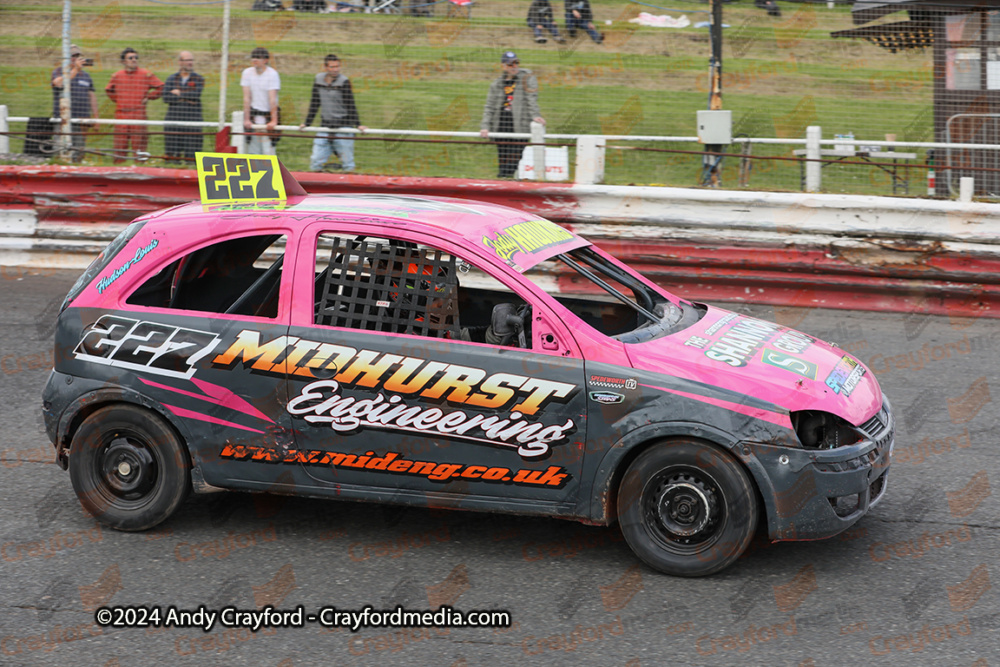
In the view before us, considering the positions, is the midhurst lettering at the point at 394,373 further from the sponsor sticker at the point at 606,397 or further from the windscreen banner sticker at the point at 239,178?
the windscreen banner sticker at the point at 239,178

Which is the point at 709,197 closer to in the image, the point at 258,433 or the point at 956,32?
the point at 956,32

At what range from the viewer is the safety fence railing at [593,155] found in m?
10.2

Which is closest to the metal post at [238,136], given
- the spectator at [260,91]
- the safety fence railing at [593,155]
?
the safety fence railing at [593,155]

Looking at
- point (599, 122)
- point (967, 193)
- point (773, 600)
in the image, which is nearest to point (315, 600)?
point (773, 600)

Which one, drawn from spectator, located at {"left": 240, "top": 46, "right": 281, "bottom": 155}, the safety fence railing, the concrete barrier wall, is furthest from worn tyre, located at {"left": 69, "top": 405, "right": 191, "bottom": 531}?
spectator, located at {"left": 240, "top": 46, "right": 281, "bottom": 155}

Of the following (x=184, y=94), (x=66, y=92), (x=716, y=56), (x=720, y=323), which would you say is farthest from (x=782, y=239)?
(x=66, y=92)

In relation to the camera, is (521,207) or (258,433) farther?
(521,207)

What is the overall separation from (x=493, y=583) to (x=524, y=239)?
5.39 feet

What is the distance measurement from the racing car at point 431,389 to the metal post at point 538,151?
5252 millimetres

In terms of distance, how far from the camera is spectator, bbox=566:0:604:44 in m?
20.1

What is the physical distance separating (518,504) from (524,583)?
1.10ft

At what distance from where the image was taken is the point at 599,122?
18250 mm

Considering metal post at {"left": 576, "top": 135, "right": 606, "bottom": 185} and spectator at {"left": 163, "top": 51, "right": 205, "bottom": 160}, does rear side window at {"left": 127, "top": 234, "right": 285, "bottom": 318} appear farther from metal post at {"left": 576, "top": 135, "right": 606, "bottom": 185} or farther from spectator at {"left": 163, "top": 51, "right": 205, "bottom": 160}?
spectator at {"left": 163, "top": 51, "right": 205, "bottom": 160}

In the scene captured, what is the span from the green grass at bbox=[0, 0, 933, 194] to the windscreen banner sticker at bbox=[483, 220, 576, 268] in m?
7.47
